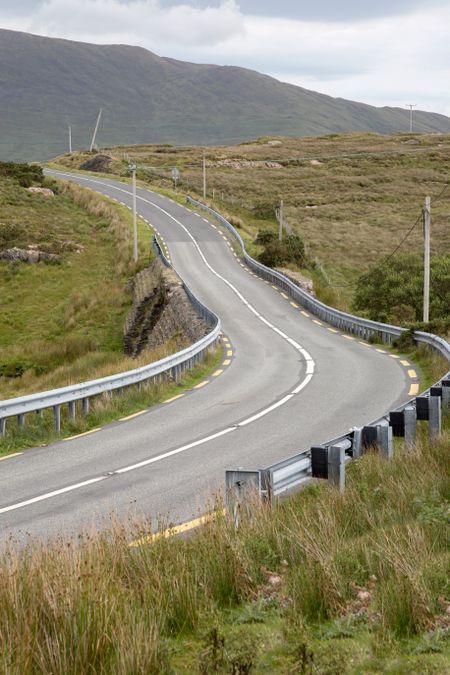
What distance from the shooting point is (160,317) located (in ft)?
118

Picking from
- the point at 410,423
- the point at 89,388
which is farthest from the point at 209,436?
the point at 410,423

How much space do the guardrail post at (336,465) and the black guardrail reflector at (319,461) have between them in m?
0.07

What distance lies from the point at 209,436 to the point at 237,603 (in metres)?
8.72

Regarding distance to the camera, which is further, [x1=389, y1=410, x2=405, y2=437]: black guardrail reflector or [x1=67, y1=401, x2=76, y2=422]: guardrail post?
[x1=67, y1=401, x2=76, y2=422]: guardrail post

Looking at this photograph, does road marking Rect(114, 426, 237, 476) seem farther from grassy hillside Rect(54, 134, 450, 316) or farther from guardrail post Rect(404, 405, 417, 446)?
grassy hillside Rect(54, 134, 450, 316)

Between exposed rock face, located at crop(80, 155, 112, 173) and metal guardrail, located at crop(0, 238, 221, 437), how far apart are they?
81791mm

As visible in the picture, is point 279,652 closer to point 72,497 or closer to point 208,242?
point 72,497

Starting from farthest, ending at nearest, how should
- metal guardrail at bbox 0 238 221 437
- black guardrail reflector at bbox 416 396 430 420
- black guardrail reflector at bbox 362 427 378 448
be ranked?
metal guardrail at bbox 0 238 221 437
black guardrail reflector at bbox 416 396 430 420
black guardrail reflector at bbox 362 427 378 448

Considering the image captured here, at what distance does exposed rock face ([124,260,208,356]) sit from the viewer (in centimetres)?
3189

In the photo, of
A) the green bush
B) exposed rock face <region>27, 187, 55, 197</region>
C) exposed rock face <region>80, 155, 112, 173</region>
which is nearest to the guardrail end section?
the green bush

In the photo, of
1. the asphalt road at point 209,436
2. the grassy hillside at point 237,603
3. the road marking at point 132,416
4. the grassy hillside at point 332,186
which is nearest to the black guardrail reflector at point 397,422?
the asphalt road at point 209,436

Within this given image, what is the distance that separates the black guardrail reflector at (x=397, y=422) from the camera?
12.0 metres

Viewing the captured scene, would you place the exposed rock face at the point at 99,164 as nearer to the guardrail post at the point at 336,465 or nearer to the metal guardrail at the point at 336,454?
the metal guardrail at the point at 336,454

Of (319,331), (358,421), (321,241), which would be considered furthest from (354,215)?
(358,421)
